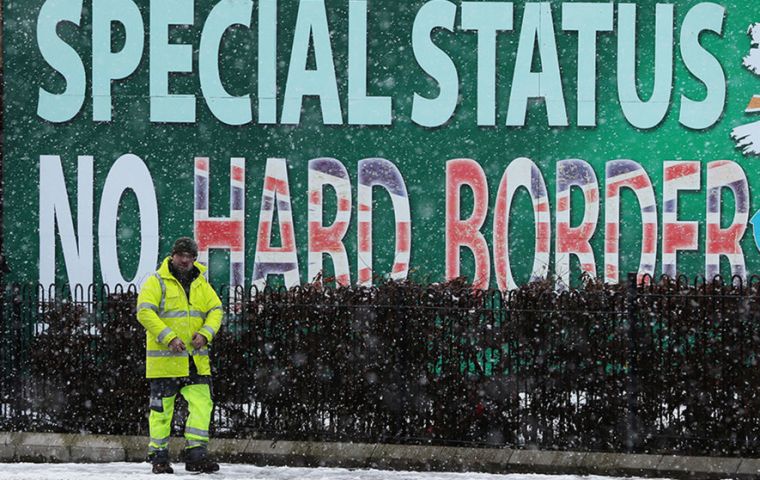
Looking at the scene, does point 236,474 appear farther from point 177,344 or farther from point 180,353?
point 177,344

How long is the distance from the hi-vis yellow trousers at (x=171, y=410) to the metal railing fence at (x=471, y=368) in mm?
1121

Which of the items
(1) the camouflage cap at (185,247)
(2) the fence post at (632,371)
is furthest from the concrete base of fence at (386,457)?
(1) the camouflage cap at (185,247)

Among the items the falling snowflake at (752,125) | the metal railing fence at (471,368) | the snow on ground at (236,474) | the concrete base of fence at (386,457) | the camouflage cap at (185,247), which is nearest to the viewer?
the snow on ground at (236,474)

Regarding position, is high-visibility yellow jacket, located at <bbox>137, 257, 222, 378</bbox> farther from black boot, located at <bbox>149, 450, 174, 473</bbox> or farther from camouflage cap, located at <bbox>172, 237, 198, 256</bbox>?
black boot, located at <bbox>149, 450, 174, 473</bbox>

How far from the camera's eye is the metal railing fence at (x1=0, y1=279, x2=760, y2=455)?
40.8 feet

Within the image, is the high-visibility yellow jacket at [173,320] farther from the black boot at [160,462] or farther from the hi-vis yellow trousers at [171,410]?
the black boot at [160,462]

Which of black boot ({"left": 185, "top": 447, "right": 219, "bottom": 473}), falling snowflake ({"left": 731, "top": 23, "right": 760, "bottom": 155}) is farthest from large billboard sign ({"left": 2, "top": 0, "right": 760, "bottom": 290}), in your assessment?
black boot ({"left": 185, "top": 447, "right": 219, "bottom": 473})

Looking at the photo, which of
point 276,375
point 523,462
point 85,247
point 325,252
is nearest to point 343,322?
point 276,375

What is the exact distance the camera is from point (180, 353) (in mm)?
12102

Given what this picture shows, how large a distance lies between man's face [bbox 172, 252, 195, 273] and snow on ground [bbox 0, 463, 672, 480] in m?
1.73

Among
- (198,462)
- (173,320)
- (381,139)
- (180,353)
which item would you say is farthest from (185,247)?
(381,139)

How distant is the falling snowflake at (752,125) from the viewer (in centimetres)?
1775

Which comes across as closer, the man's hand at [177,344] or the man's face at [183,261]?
the man's hand at [177,344]

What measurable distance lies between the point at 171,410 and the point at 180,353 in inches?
20.2
